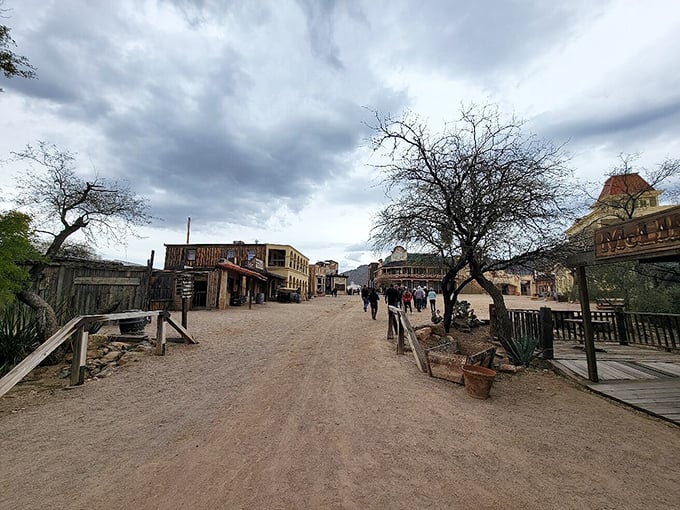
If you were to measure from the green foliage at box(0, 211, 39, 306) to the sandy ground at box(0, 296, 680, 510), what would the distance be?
1700 mm

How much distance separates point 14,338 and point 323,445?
20.9 feet

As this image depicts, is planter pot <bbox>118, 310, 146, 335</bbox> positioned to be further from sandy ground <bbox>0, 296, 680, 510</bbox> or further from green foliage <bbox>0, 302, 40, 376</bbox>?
sandy ground <bbox>0, 296, 680, 510</bbox>

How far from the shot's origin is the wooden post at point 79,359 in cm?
482

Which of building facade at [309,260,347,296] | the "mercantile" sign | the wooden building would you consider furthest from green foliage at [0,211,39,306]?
building facade at [309,260,347,296]

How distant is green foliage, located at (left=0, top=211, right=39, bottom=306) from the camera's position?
4578 mm

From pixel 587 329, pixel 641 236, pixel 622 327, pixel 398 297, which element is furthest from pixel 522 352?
pixel 398 297

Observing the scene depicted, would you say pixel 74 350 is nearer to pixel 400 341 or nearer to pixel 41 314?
pixel 41 314

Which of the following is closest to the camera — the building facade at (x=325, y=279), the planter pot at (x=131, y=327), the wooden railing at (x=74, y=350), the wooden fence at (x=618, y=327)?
the wooden railing at (x=74, y=350)

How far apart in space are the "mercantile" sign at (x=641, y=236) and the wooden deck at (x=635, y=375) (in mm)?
2336

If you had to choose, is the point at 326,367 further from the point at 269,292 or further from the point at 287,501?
the point at 269,292

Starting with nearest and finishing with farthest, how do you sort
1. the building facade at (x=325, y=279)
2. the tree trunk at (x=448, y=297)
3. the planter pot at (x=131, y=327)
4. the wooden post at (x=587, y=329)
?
the wooden post at (x=587, y=329)
the planter pot at (x=131, y=327)
the tree trunk at (x=448, y=297)
the building facade at (x=325, y=279)

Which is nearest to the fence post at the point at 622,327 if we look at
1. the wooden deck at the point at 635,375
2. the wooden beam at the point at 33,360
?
the wooden deck at the point at 635,375

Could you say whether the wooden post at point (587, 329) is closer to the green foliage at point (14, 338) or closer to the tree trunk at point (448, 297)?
the tree trunk at point (448, 297)

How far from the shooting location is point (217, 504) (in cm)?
217
